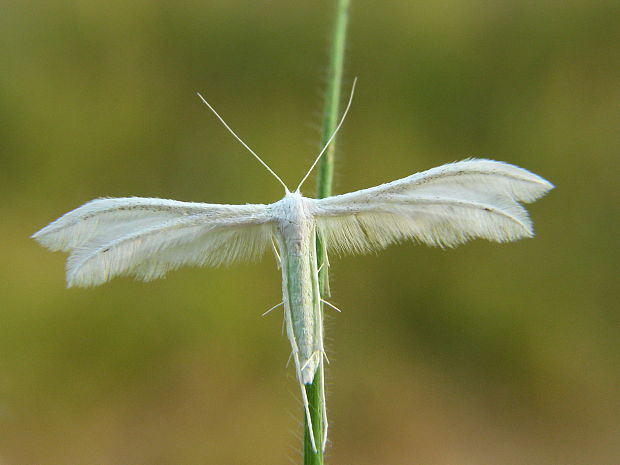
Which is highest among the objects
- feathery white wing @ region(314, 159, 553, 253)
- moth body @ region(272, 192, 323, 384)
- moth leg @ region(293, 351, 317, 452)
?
feathery white wing @ region(314, 159, 553, 253)

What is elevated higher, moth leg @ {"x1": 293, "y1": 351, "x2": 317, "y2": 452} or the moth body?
the moth body

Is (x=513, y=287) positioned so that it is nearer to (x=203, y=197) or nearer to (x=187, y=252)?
(x=203, y=197)

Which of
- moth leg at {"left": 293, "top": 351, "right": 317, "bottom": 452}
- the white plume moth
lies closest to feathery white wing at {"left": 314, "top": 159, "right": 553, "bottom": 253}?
the white plume moth

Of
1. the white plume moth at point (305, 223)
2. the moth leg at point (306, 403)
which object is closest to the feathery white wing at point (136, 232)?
the white plume moth at point (305, 223)

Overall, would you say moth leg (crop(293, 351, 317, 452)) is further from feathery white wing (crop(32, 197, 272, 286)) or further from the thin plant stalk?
feathery white wing (crop(32, 197, 272, 286))

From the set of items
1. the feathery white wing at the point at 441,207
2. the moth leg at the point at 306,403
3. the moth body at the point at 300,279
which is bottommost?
the moth leg at the point at 306,403

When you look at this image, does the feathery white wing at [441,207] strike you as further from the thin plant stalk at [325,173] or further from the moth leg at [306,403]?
the moth leg at [306,403]

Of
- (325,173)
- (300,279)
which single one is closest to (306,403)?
(300,279)
